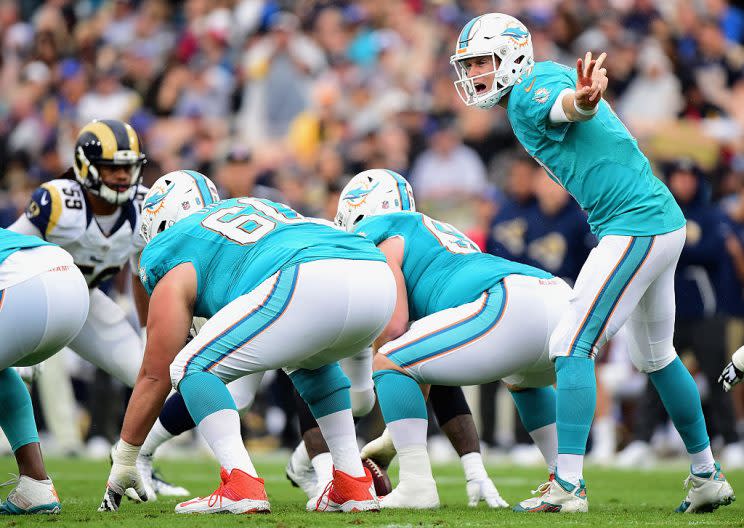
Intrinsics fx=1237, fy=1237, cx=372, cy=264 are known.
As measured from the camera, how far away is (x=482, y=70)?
612cm

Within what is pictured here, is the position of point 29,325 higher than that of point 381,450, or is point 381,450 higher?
point 29,325

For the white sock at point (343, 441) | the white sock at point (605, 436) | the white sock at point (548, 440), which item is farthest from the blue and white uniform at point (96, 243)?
the white sock at point (605, 436)

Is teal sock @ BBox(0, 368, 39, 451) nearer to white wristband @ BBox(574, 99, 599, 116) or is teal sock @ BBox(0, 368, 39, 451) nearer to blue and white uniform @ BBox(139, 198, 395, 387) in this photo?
blue and white uniform @ BBox(139, 198, 395, 387)

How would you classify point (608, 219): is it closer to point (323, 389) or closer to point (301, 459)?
point (323, 389)

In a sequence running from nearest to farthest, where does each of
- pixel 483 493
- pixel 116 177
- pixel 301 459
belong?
pixel 483 493, pixel 301 459, pixel 116 177

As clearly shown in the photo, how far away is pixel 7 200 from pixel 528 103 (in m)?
9.17

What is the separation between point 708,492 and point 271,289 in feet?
7.96

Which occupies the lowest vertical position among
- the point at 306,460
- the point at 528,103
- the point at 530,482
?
the point at 530,482

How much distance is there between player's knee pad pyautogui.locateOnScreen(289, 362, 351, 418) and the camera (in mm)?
5875

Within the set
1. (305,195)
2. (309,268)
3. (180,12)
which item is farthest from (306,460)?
(180,12)

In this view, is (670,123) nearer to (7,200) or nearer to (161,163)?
(161,163)

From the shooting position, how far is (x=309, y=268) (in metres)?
5.35

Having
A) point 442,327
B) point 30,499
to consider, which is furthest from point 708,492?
point 30,499

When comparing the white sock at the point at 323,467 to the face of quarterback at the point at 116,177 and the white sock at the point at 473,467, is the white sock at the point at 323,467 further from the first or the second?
the face of quarterback at the point at 116,177
